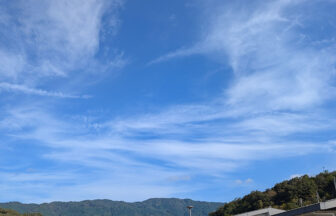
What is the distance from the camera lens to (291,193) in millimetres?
94250

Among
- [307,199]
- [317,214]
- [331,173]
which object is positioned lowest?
[317,214]

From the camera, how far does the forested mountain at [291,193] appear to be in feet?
298

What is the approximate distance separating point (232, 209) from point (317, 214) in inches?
3310

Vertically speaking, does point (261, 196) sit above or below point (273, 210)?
above

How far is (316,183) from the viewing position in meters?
95.6

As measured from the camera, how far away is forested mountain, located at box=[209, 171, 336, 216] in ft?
298

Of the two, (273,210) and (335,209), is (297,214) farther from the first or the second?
(273,210)

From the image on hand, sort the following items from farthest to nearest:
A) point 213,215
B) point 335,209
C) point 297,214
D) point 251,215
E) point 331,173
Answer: point 213,215 → point 331,173 → point 251,215 → point 297,214 → point 335,209

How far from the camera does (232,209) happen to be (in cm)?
10675

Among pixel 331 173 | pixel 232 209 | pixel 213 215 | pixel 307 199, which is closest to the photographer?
pixel 307 199

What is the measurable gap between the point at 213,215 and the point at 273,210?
80.9 metres

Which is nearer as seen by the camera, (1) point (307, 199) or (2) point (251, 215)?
(2) point (251, 215)

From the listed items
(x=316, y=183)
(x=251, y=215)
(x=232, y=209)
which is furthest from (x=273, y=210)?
(x=232, y=209)

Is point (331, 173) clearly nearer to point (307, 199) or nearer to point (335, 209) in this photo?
point (307, 199)
